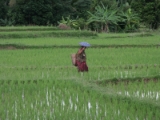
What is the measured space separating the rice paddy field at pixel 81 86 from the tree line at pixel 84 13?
1142 centimetres

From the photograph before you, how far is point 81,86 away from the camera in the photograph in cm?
764

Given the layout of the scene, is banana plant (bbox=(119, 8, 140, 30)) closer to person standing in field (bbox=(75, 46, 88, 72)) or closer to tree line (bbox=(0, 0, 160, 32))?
tree line (bbox=(0, 0, 160, 32))

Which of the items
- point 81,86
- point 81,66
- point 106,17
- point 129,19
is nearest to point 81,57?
point 81,66

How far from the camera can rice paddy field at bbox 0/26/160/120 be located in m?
5.95

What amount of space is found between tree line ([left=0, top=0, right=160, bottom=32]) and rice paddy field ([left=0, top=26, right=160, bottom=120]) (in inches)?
449

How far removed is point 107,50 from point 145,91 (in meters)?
6.78

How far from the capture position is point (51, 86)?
7.82 meters

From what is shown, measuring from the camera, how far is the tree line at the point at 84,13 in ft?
86.6

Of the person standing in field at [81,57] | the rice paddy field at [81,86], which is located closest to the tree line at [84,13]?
the rice paddy field at [81,86]

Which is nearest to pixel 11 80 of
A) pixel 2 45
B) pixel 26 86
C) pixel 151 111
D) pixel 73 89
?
pixel 26 86

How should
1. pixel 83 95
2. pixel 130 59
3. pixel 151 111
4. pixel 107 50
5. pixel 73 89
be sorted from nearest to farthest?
pixel 151 111 < pixel 83 95 < pixel 73 89 < pixel 130 59 < pixel 107 50

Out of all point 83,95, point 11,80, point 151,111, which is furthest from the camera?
point 11,80

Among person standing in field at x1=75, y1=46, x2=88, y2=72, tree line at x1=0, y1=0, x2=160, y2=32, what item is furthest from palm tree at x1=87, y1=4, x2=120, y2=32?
person standing in field at x1=75, y1=46, x2=88, y2=72

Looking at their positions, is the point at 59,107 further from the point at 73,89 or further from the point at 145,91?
the point at 145,91
